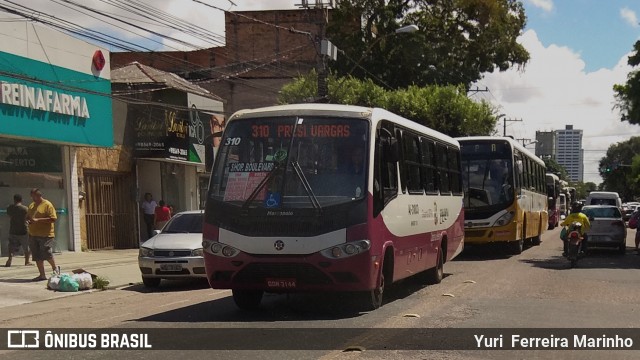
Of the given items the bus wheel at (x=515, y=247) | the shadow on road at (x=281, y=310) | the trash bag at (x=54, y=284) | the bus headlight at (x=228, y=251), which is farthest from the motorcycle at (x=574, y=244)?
the trash bag at (x=54, y=284)

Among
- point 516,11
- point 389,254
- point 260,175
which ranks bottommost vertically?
point 389,254

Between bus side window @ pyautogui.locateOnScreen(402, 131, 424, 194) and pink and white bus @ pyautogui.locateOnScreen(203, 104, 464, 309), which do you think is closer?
pink and white bus @ pyautogui.locateOnScreen(203, 104, 464, 309)

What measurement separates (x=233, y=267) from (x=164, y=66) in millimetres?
39262

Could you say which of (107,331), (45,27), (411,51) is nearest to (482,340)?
(107,331)

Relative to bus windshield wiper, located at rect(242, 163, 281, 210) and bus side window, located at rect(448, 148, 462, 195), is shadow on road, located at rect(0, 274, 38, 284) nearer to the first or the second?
bus windshield wiper, located at rect(242, 163, 281, 210)

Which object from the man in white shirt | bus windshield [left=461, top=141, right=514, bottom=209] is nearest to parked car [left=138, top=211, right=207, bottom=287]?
bus windshield [left=461, top=141, right=514, bottom=209]

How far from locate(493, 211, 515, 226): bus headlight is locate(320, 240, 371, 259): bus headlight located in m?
12.1

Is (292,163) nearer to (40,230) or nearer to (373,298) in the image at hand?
(373,298)

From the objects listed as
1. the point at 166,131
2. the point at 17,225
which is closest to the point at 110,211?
the point at 166,131

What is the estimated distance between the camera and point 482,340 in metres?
8.34

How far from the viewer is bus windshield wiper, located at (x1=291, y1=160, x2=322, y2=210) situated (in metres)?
9.60

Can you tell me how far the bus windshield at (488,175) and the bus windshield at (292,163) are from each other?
38.0ft

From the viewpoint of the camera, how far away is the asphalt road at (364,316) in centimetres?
774

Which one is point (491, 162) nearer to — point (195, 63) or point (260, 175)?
point (260, 175)
